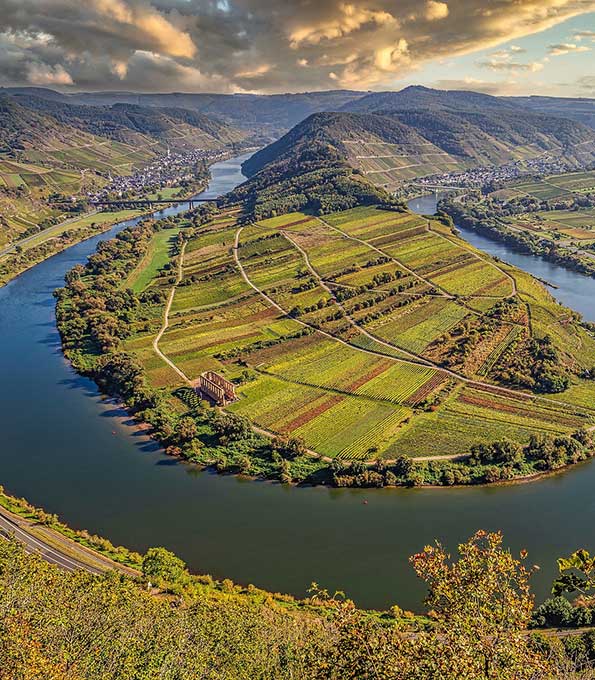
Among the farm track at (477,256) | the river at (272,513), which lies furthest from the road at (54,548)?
the farm track at (477,256)

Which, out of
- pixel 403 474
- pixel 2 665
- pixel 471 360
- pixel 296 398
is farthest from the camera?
pixel 471 360

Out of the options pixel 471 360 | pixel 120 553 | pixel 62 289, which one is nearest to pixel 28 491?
pixel 120 553

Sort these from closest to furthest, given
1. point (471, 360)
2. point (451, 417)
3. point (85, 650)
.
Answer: point (85, 650)
point (451, 417)
point (471, 360)

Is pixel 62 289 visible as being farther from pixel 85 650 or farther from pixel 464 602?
pixel 464 602

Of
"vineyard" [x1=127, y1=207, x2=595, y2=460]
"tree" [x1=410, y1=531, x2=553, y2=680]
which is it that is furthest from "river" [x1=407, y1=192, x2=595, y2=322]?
"tree" [x1=410, y1=531, x2=553, y2=680]

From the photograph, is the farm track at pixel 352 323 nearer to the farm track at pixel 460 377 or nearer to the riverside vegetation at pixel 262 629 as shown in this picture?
the farm track at pixel 460 377

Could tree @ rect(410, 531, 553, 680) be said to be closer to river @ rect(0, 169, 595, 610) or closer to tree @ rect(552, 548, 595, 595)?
tree @ rect(552, 548, 595, 595)
